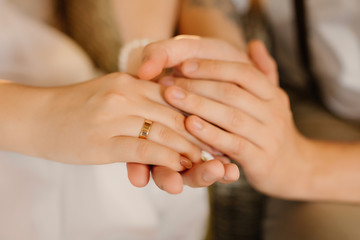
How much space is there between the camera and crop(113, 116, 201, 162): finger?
50 centimetres

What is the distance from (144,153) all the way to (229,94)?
189 millimetres

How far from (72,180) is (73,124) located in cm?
10

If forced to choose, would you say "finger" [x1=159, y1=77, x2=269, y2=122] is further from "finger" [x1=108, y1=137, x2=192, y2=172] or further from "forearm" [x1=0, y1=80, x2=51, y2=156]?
"forearm" [x1=0, y1=80, x2=51, y2=156]

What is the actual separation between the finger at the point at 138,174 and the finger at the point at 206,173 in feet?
0.22

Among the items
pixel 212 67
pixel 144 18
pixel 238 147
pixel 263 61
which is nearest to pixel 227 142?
pixel 238 147

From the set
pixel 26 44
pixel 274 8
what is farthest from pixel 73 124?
pixel 274 8

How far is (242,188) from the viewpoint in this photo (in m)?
0.90

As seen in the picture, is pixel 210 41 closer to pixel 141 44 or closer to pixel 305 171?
pixel 141 44

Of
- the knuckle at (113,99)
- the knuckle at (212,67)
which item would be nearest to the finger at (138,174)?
the knuckle at (113,99)

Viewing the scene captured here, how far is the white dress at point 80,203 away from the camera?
0.47 meters

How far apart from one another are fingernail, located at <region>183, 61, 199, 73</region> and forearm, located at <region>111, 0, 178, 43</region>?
243mm

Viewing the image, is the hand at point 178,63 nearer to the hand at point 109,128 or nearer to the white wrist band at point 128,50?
the hand at point 109,128

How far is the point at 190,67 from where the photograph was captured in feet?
1.87

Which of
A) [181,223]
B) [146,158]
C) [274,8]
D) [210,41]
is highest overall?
[274,8]
